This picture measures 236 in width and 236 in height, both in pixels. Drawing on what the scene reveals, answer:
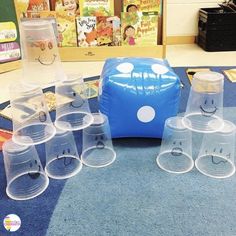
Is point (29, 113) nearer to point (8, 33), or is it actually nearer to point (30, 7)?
point (8, 33)

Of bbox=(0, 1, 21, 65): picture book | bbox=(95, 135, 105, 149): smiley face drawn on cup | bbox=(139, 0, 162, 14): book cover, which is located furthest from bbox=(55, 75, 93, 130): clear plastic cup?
bbox=(139, 0, 162, 14): book cover

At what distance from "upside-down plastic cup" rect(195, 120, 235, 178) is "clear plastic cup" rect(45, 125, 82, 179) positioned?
1.28ft

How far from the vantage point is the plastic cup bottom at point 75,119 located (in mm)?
993

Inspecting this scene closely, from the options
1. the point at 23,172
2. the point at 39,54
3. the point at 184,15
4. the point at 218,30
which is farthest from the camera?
the point at 184,15

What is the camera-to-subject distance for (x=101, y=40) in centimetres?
186

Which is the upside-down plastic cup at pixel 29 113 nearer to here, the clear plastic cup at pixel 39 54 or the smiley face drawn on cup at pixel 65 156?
the smiley face drawn on cup at pixel 65 156

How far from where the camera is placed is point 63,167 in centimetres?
96

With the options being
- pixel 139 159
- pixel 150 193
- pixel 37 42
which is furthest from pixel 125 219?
pixel 37 42

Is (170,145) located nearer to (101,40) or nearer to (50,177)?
(50,177)

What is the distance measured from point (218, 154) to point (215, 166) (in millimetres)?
56

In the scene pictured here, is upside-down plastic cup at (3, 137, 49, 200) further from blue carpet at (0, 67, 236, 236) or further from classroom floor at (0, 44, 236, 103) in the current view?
classroom floor at (0, 44, 236, 103)

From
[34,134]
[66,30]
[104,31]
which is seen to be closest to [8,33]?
[66,30]

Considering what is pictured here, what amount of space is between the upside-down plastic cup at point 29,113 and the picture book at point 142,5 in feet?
3.18

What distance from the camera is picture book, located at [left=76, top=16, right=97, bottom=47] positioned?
1.80 meters
